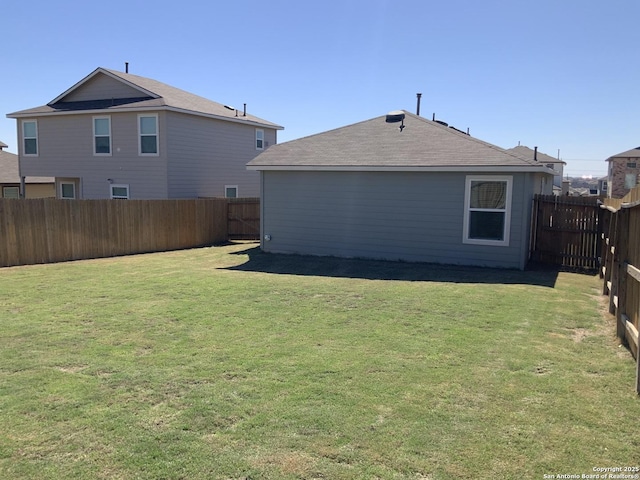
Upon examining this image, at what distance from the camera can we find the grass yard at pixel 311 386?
3566mm

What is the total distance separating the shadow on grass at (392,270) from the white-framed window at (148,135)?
8165 millimetres

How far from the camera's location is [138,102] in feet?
66.0

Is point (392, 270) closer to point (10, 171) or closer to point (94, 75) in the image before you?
point (94, 75)

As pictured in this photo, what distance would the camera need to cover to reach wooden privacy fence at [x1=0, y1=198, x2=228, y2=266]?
13195 mm

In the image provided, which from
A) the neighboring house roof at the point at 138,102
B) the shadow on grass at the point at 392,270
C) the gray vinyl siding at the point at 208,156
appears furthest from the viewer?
the gray vinyl siding at the point at 208,156

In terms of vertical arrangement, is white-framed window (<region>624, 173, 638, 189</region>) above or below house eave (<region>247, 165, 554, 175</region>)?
above

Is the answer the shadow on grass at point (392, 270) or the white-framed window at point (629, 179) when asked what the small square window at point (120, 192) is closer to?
the shadow on grass at point (392, 270)

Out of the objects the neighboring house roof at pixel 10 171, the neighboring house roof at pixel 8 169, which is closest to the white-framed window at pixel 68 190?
the neighboring house roof at pixel 10 171

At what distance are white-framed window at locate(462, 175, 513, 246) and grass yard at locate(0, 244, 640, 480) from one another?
3358mm

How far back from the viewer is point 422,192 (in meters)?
13.0

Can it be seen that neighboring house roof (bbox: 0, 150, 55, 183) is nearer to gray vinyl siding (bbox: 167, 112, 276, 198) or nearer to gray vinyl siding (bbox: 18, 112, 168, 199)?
gray vinyl siding (bbox: 18, 112, 168, 199)

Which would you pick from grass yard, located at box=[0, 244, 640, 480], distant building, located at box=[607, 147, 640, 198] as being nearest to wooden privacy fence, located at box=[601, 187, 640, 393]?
grass yard, located at box=[0, 244, 640, 480]

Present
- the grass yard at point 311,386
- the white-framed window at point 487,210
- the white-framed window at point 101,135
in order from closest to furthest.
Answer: the grass yard at point 311,386
the white-framed window at point 487,210
the white-framed window at point 101,135

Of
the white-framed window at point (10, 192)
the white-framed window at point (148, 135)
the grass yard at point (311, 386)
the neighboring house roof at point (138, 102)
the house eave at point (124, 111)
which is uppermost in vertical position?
the neighboring house roof at point (138, 102)
